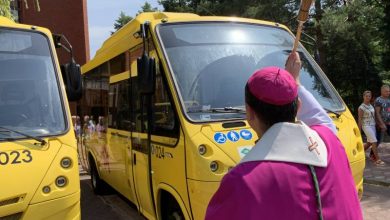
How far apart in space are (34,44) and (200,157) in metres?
2.47

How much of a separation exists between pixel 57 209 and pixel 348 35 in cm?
1325

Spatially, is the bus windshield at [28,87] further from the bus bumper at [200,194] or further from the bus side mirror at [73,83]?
the bus bumper at [200,194]

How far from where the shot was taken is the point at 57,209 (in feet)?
14.3

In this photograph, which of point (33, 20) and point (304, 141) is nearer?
point (304, 141)

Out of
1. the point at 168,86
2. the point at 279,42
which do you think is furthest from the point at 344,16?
the point at 168,86

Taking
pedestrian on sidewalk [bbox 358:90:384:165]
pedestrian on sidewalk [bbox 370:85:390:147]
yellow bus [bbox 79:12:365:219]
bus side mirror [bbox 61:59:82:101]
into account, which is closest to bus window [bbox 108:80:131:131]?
yellow bus [bbox 79:12:365:219]

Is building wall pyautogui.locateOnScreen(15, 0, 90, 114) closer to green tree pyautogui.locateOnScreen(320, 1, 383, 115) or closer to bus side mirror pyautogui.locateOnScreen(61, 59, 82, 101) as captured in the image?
green tree pyautogui.locateOnScreen(320, 1, 383, 115)

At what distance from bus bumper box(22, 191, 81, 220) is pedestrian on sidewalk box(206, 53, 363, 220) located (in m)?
2.93

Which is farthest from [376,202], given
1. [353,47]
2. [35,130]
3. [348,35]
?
[353,47]

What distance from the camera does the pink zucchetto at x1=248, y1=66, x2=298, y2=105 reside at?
1.76 metres

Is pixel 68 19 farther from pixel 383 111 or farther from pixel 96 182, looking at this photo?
pixel 383 111

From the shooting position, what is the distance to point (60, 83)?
5199 millimetres

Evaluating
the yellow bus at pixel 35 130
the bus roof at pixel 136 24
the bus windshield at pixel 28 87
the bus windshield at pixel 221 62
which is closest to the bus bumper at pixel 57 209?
the yellow bus at pixel 35 130

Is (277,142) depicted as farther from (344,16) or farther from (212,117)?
(344,16)
